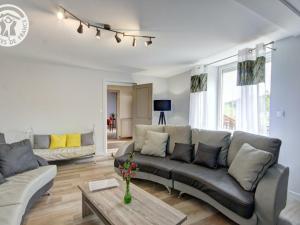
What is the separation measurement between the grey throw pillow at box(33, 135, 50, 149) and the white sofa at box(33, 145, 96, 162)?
0.14 meters

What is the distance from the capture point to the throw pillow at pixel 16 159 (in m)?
2.25

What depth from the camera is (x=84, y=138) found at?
4.41 metres

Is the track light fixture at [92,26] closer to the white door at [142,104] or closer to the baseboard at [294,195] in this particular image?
the white door at [142,104]

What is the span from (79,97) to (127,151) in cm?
204

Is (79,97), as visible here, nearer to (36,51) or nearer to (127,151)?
(36,51)

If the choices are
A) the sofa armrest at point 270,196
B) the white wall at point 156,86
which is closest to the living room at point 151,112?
the sofa armrest at point 270,196

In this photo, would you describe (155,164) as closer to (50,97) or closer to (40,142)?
(40,142)

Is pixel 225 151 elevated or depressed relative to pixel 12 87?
depressed

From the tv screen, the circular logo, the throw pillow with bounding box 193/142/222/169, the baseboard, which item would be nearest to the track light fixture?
the circular logo

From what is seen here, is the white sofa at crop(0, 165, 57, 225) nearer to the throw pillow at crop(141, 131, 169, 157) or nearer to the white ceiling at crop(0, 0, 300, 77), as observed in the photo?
the throw pillow at crop(141, 131, 169, 157)

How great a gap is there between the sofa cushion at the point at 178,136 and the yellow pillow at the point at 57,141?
2.41 meters

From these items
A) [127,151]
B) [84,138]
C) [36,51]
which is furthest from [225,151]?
[36,51]

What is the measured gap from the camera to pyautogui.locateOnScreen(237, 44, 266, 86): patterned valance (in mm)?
3039

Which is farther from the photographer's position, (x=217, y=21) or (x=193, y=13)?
(x=217, y=21)
